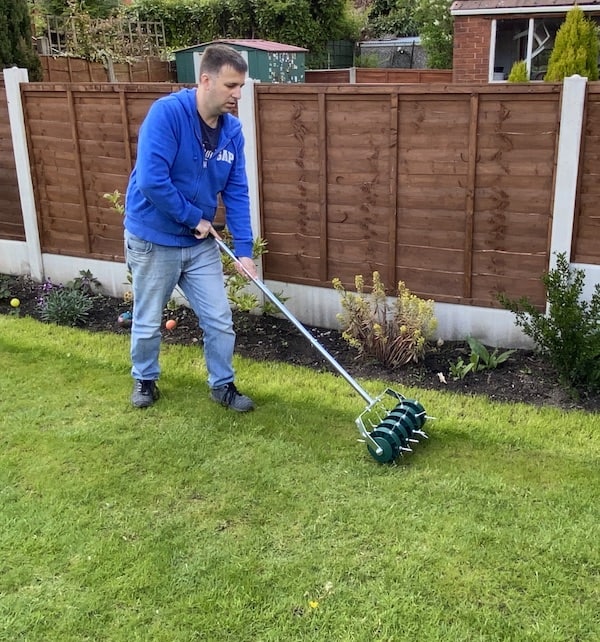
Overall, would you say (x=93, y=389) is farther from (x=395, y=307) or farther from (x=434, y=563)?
(x=434, y=563)

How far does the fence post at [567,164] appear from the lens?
4.38 meters

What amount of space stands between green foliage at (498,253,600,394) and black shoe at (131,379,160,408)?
2.26 meters

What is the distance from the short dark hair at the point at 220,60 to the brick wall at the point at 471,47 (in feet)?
36.1

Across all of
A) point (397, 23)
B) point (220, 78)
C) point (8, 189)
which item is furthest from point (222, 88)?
point (397, 23)

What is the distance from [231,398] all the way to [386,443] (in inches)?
44.1

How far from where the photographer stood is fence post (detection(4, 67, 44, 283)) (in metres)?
6.42

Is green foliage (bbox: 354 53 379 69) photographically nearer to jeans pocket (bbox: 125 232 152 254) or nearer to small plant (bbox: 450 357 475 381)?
small plant (bbox: 450 357 475 381)

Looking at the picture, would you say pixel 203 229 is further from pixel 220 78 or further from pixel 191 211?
pixel 220 78

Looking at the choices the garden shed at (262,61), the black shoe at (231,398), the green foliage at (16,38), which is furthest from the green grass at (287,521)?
the garden shed at (262,61)

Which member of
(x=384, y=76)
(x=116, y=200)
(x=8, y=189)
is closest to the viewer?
(x=116, y=200)

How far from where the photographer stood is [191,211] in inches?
154

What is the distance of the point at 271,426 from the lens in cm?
412

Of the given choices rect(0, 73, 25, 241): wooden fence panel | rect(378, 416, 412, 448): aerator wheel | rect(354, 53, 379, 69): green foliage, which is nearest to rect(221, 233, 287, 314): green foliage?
rect(378, 416, 412, 448): aerator wheel

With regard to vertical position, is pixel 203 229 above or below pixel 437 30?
below
